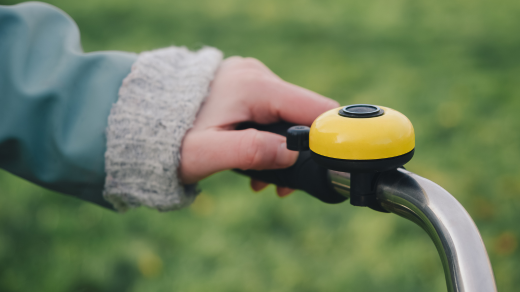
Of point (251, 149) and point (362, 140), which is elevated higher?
point (362, 140)

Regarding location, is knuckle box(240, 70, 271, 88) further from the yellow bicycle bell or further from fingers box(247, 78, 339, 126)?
the yellow bicycle bell

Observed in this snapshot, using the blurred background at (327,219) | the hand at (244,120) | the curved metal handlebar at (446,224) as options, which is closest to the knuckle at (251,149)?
the hand at (244,120)

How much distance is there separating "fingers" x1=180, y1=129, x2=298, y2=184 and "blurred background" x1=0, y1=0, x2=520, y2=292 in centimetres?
95

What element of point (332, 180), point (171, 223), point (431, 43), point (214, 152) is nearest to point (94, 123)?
point (214, 152)

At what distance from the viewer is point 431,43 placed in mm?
3342

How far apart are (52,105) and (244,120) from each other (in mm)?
377

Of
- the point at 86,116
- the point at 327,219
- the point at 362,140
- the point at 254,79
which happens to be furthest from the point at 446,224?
the point at 327,219

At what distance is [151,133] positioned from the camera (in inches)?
35.4

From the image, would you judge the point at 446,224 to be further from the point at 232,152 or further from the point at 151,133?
the point at 151,133

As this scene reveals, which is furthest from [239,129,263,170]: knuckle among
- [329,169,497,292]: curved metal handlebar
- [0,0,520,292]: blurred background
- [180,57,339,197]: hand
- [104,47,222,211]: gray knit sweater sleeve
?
[0,0,520,292]: blurred background

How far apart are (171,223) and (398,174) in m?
1.51

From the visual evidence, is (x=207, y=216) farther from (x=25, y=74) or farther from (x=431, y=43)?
(x=431, y=43)

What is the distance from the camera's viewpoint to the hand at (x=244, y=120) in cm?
84

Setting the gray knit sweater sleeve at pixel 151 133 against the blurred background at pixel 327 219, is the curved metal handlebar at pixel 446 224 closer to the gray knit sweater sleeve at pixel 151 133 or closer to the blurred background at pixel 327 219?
the gray knit sweater sleeve at pixel 151 133
